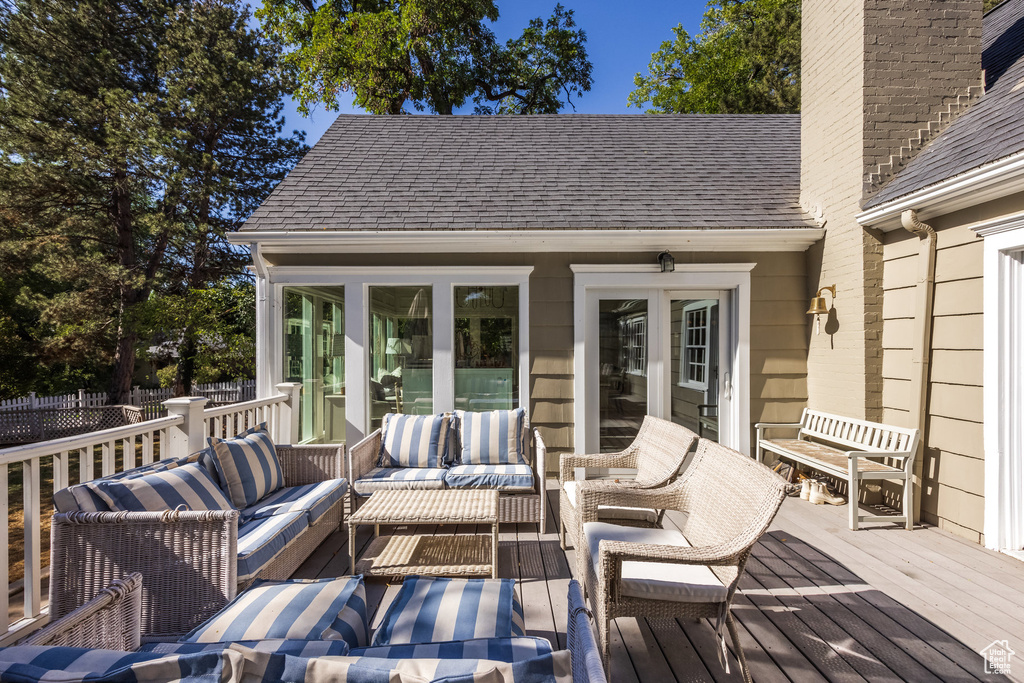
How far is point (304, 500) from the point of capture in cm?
315

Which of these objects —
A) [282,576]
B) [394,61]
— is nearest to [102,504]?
[282,576]

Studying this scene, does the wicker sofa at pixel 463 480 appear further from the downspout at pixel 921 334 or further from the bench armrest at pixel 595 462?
the downspout at pixel 921 334

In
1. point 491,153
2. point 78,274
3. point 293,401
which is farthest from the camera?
point 78,274

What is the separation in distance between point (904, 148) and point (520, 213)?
345 cm

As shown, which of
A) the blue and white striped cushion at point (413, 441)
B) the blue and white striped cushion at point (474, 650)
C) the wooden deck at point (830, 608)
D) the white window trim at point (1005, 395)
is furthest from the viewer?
the blue and white striped cushion at point (413, 441)

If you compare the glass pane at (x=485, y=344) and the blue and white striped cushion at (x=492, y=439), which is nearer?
the blue and white striped cushion at (x=492, y=439)

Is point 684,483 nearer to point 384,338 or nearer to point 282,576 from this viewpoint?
point 282,576

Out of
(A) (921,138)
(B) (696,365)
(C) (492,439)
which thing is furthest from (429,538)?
(A) (921,138)

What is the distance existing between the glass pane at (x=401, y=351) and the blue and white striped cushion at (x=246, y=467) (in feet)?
5.22

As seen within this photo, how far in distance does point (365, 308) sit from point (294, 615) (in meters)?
3.60

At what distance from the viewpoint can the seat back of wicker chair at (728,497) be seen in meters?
1.97

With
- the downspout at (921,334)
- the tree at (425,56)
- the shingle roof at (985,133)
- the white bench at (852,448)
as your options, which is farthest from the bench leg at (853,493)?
the tree at (425,56)

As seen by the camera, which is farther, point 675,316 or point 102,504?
point 675,316

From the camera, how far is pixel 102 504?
7.36 ft
